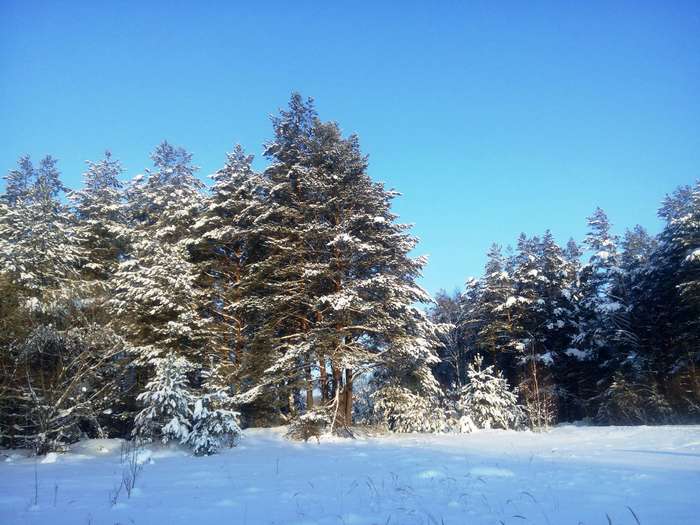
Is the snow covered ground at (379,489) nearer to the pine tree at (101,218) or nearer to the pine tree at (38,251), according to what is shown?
the pine tree at (38,251)

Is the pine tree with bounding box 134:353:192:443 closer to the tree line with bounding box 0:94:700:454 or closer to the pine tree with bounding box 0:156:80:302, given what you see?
the tree line with bounding box 0:94:700:454

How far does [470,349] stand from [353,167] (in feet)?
73.4

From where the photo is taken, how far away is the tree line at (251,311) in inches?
467

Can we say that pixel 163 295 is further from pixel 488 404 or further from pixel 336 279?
pixel 488 404

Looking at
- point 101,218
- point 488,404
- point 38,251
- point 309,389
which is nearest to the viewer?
point 38,251

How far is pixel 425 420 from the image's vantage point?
16.6 m

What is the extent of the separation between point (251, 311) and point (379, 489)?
552 inches

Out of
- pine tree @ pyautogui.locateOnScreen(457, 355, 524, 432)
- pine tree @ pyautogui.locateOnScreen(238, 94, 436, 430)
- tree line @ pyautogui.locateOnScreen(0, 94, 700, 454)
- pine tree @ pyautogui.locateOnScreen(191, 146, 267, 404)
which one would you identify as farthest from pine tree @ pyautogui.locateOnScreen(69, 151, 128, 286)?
pine tree @ pyautogui.locateOnScreen(457, 355, 524, 432)

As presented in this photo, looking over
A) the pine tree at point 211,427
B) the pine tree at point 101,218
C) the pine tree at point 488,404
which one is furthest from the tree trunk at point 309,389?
the pine tree at point 101,218

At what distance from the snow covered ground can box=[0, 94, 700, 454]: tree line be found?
123 inches

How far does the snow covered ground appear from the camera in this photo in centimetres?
421

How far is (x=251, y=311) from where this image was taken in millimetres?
18688

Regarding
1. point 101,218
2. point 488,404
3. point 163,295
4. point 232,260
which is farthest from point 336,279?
point 101,218

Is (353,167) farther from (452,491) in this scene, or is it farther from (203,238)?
(452,491)
